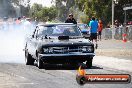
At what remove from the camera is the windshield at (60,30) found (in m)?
16.4

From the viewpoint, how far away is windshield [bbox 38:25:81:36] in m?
16.4

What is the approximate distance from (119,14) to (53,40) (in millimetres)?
39112

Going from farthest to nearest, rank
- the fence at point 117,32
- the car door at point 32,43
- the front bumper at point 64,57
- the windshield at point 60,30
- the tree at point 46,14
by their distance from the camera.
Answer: the tree at point 46,14 → the fence at point 117,32 → the windshield at point 60,30 → the car door at point 32,43 → the front bumper at point 64,57

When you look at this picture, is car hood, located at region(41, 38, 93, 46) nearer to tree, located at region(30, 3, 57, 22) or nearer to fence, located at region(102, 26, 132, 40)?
fence, located at region(102, 26, 132, 40)

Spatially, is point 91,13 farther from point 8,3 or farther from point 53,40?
point 8,3

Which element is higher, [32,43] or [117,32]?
[32,43]

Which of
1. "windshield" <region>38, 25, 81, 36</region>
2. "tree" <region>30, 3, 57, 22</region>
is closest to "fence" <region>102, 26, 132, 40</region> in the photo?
"windshield" <region>38, 25, 81, 36</region>

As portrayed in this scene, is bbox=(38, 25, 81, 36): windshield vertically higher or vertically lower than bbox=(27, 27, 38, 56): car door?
higher

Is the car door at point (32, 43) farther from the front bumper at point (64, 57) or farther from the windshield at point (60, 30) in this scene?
the front bumper at point (64, 57)

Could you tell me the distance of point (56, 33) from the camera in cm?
1639

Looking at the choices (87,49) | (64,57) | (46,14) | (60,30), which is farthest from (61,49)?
(46,14)

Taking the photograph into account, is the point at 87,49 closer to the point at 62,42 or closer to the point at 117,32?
the point at 62,42

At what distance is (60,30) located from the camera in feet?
54.3

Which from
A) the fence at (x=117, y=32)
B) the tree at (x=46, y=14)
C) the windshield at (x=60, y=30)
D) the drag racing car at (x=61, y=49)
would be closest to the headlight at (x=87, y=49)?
the drag racing car at (x=61, y=49)
